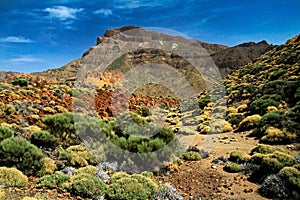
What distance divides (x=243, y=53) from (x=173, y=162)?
95.6 m

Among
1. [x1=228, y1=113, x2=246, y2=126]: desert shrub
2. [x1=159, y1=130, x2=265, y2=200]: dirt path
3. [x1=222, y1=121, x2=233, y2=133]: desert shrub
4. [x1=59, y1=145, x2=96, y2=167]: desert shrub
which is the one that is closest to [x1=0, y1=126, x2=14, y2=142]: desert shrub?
[x1=59, y1=145, x2=96, y2=167]: desert shrub

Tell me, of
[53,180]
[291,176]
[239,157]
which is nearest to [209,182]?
[291,176]

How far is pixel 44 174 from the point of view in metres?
8.47

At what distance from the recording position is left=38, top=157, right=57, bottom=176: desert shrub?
28.0 feet

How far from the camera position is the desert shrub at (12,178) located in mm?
7287

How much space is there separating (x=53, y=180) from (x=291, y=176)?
730 cm

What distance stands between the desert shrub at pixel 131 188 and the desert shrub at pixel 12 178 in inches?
94.7

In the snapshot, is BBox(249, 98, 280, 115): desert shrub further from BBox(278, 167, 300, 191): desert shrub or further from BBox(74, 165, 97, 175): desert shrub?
BBox(74, 165, 97, 175): desert shrub

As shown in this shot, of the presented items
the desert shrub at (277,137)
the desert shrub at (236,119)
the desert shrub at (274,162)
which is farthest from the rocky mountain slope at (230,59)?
the desert shrub at (274,162)

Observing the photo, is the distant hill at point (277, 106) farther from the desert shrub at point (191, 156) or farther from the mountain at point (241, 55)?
the mountain at point (241, 55)

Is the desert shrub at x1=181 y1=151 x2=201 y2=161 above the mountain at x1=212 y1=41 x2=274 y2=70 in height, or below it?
below

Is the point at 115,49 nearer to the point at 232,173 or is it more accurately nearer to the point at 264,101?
the point at 264,101

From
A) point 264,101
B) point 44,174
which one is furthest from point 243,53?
point 44,174

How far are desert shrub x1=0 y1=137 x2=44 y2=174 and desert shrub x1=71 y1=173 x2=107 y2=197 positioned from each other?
5.08 ft
